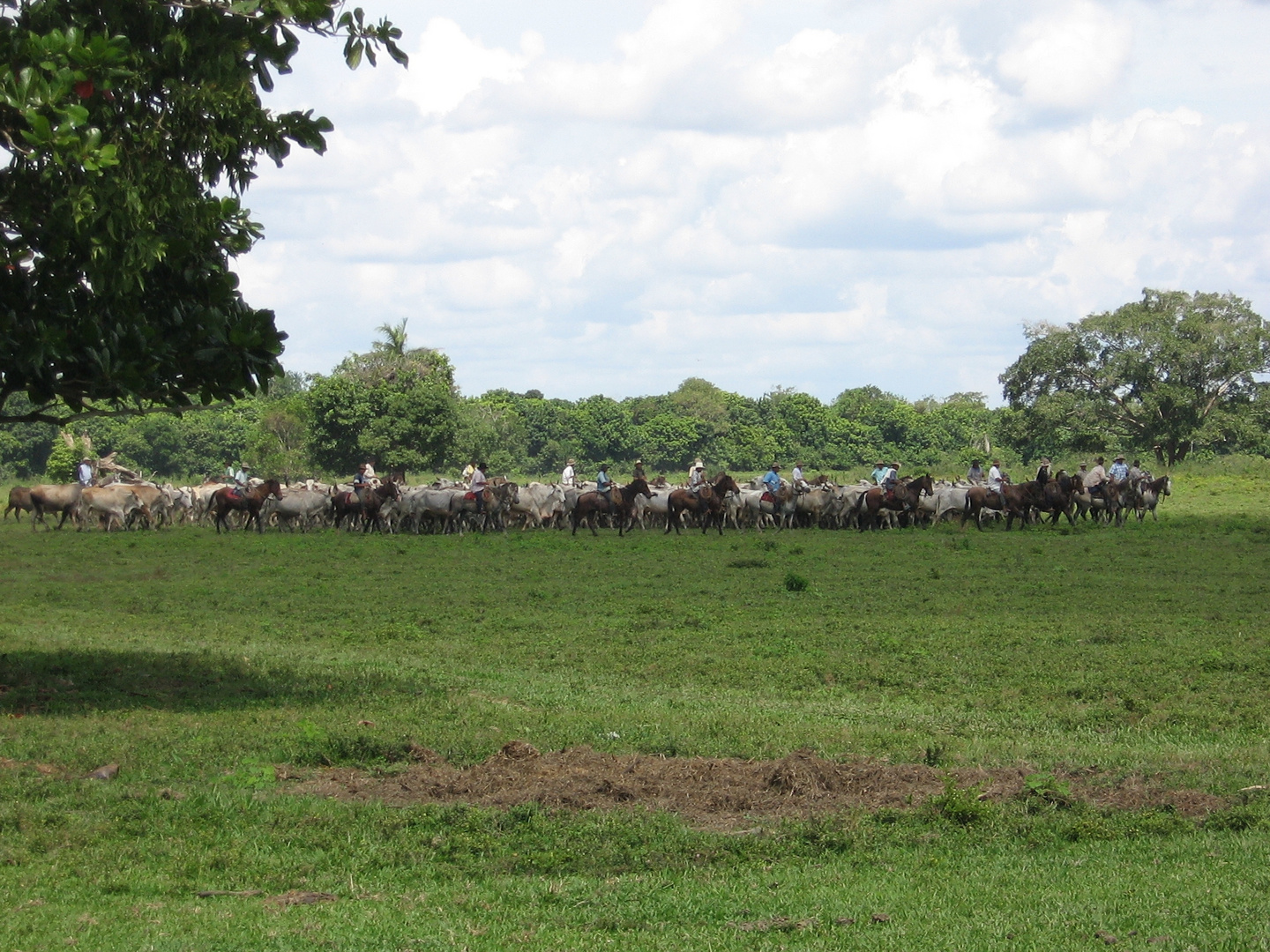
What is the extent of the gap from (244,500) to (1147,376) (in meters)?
48.0

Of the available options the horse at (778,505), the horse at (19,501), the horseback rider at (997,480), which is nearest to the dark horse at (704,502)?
the horse at (778,505)

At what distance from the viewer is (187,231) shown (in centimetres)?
1006

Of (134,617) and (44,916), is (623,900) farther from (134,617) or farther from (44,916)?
(134,617)

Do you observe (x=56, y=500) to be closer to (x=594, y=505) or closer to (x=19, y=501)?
(x=19, y=501)

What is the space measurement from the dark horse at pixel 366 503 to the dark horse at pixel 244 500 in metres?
1.63

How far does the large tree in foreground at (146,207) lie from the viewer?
9.18 metres

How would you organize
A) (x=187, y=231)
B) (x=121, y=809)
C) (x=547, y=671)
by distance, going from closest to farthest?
(x=121, y=809), (x=187, y=231), (x=547, y=671)

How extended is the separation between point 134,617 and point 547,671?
24.5 ft

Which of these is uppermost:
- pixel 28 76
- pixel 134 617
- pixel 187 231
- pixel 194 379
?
pixel 28 76

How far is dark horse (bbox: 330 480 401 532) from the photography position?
36.2 meters

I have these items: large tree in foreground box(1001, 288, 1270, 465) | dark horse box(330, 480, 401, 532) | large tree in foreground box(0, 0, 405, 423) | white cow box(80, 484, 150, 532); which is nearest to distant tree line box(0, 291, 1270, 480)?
large tree in foreground box(1001, 288, 1270, 465)

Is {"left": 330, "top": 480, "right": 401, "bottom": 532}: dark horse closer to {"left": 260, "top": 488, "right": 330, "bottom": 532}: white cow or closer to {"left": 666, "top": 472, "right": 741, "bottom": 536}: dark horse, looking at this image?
{"left": 260, "top": 488, "right": 330, "bottom": 532}: white cow

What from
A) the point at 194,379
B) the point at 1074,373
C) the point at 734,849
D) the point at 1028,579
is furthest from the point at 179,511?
the point at 1074,373

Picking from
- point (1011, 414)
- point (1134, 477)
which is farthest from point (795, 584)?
point (1011, 414)
